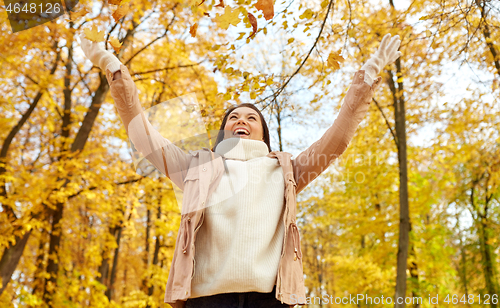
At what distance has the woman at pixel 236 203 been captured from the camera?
1665 mm

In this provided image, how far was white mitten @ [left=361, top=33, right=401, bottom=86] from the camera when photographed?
204 cm

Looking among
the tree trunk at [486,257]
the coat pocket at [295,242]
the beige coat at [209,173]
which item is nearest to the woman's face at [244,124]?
the beige coat at [209,173]

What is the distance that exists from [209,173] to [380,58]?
Answer: 1.21 meters

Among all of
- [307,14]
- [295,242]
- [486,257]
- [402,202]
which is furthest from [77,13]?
[486,257]

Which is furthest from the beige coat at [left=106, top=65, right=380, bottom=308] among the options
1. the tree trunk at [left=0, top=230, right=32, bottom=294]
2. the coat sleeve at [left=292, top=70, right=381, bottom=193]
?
the tree trunk at [left=0, top=230, right=32, bottom=294]

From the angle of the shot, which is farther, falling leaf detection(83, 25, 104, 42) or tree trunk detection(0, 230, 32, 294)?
tree trunk detection(0, 230, 32, 294)

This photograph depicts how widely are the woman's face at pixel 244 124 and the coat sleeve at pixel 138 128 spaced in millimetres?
434

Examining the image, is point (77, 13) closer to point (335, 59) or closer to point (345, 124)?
point (335, 59)

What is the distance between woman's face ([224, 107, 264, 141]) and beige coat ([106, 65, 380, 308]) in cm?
23

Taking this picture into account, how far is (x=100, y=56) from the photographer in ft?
6.05

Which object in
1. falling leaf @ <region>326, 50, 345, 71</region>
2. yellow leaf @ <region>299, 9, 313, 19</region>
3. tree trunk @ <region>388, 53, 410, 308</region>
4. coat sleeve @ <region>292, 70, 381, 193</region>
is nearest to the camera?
coat sleeve @ <region>292, 70, 381, 193</region>

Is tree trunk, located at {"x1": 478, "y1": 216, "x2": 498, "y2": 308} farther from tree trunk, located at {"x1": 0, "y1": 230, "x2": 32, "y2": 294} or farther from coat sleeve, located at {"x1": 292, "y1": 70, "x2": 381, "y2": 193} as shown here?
tree trunk, located at {"x1": 0, "y1": 230, "x2": 32, "y2": 294}

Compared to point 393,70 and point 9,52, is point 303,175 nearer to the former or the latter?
point 393,70

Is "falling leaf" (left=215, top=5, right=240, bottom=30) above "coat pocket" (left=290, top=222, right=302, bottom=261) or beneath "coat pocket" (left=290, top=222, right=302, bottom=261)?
above
